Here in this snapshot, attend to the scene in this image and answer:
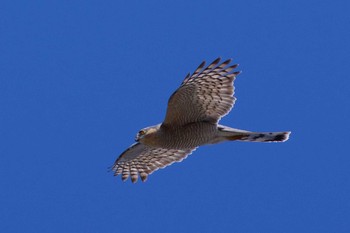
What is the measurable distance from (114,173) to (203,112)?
2.45 meters

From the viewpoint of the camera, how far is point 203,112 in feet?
33.6

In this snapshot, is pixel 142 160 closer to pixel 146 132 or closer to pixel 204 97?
pixel 146 132

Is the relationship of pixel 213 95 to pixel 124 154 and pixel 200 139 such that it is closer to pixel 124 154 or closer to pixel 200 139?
pixel 200 139

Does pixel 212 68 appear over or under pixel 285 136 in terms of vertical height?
over

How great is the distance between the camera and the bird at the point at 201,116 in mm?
10000

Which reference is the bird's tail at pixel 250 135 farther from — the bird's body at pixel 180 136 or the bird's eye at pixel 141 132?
the bird's eye at pixel 141 132

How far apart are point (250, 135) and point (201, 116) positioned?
73 centimetres

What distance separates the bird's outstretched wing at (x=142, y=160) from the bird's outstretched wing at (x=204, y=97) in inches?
52.2

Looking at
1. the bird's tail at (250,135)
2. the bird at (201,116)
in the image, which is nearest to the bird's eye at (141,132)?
the bird at (201,116)

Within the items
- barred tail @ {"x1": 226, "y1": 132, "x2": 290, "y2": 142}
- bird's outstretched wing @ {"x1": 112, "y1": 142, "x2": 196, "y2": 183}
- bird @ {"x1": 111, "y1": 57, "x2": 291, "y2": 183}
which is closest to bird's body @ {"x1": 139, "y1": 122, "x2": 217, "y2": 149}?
bird @ {"x1": 111, "y1": 57, "x2": 291, "y2": 183}

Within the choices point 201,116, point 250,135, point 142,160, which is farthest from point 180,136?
point 142,160

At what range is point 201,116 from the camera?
404 inches

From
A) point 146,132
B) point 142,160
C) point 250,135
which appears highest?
point 142,160

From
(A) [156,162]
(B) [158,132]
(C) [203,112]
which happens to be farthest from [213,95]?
(A) [156,162]
